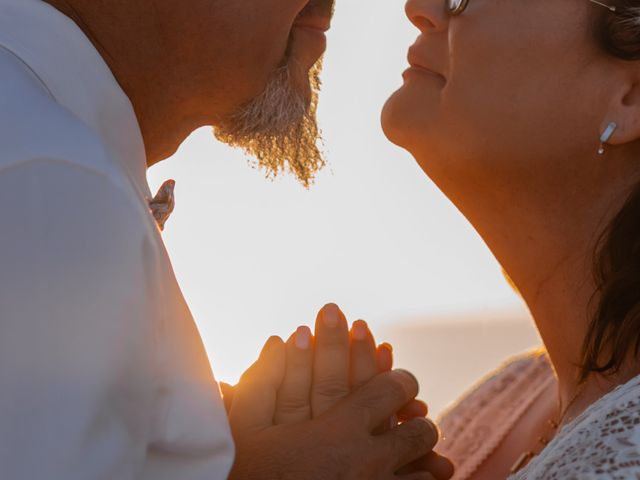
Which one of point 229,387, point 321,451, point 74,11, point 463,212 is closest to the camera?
point 321,451

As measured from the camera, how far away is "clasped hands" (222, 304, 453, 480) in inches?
76.2

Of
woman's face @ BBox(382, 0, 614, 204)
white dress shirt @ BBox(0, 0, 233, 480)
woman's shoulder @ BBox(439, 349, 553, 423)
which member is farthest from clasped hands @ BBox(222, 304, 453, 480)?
woman's shoulder @ BBox(439, 349, 553, 423)

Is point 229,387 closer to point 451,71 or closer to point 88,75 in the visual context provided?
point 88,75

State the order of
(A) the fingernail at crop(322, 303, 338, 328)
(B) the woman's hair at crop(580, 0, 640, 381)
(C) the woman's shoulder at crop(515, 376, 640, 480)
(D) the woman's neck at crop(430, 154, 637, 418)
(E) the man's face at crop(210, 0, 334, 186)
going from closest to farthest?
(C) the woman's shoulder at crop(515, 376, 640, 480), (A) the fingernail at crop(322, 303, 338, 328), (B) the woman's hair at crop(580, 0, 640, 381), (D) the woman's neck at crop(430, 154, 637, 418), (E) the man's face at crop(210, 0, 334, 186)

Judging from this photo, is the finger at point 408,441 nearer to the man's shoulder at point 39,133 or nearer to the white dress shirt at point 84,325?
the white dress shirt at point 84,325

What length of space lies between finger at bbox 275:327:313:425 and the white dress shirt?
0.34 m

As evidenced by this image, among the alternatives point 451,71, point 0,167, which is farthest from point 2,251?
point 451,71

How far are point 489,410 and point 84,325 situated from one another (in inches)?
89.0

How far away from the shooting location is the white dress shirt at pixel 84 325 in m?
1.45

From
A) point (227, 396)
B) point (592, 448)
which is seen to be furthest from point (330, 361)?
point (592, 448)

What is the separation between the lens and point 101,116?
2.11 metres

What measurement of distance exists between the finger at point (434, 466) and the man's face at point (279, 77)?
1209 mm

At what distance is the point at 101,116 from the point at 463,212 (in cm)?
118

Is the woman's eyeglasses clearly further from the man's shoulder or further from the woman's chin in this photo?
the man's shoulder
